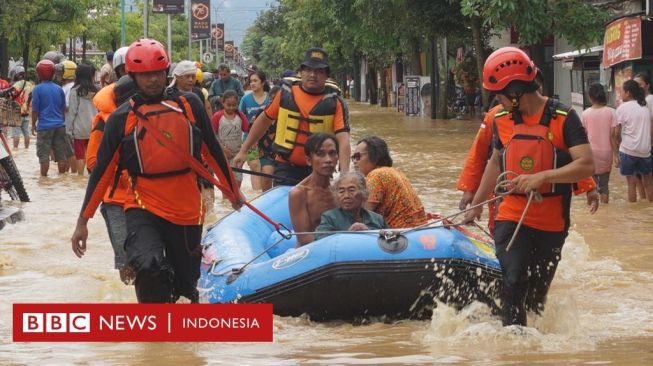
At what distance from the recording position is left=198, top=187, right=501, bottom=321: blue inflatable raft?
306 inches

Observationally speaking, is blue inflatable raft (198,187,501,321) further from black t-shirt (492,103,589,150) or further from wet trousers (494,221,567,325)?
black t-shirt (492,103,589,150)

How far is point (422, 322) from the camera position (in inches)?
314

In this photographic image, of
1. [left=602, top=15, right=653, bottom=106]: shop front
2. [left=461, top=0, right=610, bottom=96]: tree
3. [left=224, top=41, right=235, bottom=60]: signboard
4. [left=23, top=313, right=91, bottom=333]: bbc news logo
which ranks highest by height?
[left=224, top=41, right=235, bottom=60]: signboard

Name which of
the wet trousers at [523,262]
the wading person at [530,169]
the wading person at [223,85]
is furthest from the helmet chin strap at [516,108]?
the wading person at [223,85]

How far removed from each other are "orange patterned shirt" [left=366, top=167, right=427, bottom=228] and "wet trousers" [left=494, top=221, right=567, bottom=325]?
176 centimetres

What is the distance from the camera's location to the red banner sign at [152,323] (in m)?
6.94

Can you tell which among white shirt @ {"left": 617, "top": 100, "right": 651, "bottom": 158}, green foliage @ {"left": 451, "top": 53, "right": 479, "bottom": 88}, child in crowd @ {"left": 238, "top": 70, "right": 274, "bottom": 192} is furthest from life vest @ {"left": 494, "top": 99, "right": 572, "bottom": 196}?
green foliage @ {"left": 451, "top": 53, "right": 479, "bottom": 88}

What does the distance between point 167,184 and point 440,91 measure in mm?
35560

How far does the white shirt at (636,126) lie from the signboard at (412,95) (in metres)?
29.0

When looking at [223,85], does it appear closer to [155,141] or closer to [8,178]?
[8,178]

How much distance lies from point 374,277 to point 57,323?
1.85 metres

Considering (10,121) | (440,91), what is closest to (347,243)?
(10,121)

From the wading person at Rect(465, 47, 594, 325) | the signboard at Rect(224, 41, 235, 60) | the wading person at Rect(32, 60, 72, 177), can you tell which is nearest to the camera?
the wading person at Rect(465, 47, 594, 325)

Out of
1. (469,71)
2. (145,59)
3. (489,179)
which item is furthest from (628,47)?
(469,71)
